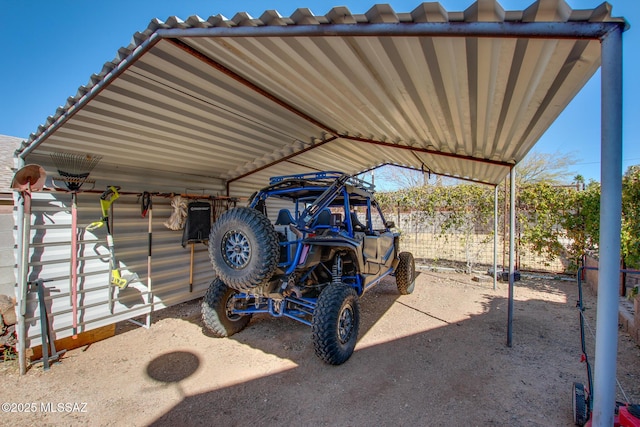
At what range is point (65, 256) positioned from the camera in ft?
11.9

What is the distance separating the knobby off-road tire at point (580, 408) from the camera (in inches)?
86.1

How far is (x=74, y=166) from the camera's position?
3787 millimetres

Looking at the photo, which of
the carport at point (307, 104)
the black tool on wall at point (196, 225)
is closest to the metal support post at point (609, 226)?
the carport at point (307, 104)

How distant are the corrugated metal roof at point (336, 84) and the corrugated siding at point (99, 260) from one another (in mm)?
678

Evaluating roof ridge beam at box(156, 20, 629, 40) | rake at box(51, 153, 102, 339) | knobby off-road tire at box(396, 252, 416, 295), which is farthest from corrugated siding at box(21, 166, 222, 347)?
knobby off-road tire at box(396, 252, 416, 295)

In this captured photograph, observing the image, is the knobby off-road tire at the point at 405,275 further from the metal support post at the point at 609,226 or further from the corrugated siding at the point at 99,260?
the metal support post at the point at 609,226

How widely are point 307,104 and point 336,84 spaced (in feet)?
2.57

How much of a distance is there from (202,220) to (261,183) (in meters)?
2.12

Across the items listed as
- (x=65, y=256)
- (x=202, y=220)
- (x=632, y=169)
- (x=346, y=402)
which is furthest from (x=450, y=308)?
(x=65, y=256)

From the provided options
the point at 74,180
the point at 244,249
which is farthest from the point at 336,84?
the point at 74,180

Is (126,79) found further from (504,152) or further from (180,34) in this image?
(504,152)

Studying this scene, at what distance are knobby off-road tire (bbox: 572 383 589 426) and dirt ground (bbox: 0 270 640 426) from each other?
0.14 m

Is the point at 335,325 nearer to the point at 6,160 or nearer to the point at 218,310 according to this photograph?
the point at 218,310

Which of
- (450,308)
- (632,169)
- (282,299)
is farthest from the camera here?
(450,308)
